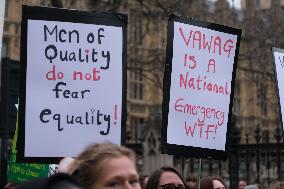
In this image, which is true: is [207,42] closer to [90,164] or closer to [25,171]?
[25,171]

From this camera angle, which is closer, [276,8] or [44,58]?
[44,58]

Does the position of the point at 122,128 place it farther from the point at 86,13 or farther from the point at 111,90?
the point at 86,13

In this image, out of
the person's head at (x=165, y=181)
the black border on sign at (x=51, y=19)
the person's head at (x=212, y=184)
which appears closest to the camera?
the black border on sign at (x=51, y=19)

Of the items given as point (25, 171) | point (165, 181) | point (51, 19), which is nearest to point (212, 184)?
point (165, 181)

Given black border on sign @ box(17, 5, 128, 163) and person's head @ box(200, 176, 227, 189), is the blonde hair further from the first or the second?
person's head @ box(200, 176, 227, 189)

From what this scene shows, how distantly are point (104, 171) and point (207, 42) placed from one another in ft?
7.82

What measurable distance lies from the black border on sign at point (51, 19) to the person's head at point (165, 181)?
26 cm

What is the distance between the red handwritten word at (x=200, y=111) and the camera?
176 inches

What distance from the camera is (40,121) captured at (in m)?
3.91

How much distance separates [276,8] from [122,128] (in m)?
12.7

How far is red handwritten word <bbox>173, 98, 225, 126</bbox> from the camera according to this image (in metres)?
4.46

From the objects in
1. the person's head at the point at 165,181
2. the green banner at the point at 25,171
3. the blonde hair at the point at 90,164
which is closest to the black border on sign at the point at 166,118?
the person's head at the point at 165,181

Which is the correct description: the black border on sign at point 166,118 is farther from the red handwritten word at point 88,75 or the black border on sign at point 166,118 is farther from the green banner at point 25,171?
the green banner at point 25,171

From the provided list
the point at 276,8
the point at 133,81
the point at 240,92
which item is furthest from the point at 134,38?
the point at 240,92
